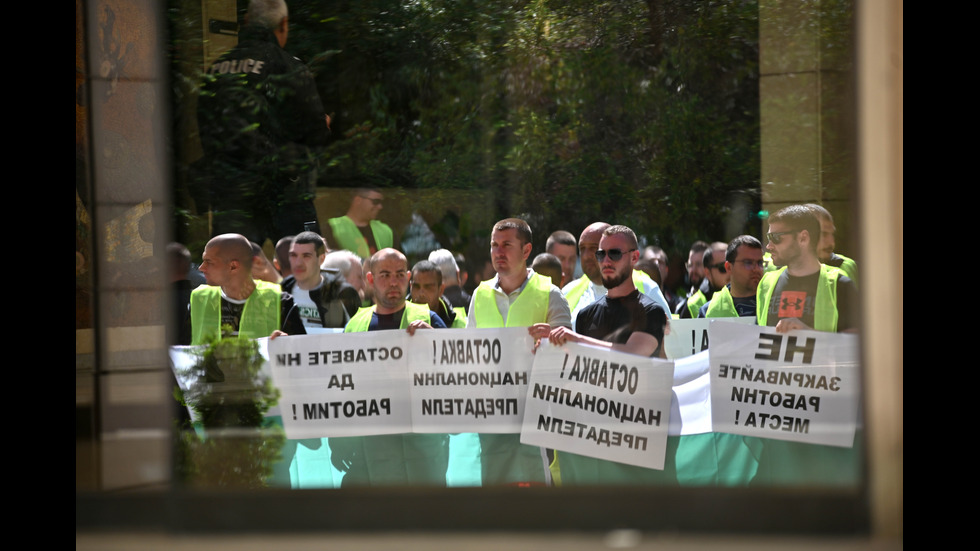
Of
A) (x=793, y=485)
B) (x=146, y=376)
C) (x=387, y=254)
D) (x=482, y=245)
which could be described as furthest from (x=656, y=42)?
(x=146, y=376)

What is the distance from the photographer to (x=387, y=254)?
4594mm

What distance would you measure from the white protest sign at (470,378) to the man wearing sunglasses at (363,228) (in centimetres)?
50

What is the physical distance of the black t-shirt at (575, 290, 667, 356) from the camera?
4488 mm

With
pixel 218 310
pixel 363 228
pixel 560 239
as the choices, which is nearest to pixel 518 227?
pixel 560 239

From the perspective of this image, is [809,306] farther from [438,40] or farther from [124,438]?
[124,438]

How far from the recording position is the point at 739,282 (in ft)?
14.5

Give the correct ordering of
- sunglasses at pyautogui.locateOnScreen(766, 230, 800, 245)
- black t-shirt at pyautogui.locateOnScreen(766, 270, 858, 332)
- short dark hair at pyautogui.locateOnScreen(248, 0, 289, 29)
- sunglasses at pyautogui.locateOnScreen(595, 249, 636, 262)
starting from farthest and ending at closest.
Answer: short dark hair at pyautogui.locateOnScreen(248, 0, 289, 29) < sunglasses at pyautogui.locateOnScreen(595, 249, 636, 262) < sunglasses at pyautogui.locateOnScreen(766, 230, 800, 245) < black t-shirt at pyautogui.locateOnScreen(766, 270, 858, 332)

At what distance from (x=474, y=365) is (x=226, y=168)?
5.41ft

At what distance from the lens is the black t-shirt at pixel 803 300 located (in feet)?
13.9

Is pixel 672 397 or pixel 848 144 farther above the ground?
pixel 848 144

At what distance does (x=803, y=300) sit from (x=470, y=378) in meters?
1.68

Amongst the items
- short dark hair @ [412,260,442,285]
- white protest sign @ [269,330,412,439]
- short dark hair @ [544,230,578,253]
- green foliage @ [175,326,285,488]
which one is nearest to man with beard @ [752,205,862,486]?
short dark hair @ [544,230,578,253]

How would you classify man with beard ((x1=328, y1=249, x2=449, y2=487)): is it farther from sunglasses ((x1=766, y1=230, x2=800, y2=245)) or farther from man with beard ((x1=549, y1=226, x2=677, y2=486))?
sunglasses ((x1=766, y1=230, x2=800, y2=245))

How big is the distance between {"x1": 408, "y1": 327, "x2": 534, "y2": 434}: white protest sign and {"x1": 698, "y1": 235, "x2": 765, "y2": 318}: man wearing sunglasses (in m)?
0.94
